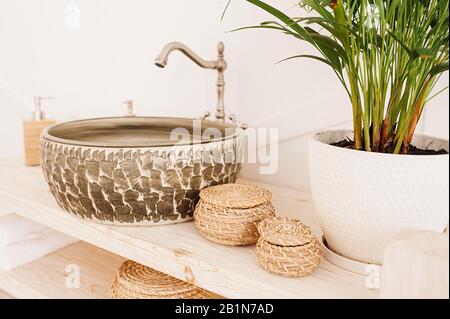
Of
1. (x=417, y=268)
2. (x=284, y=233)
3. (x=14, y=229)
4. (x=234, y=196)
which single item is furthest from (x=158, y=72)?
(x=417, y=268)

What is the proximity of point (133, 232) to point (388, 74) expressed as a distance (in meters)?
0.44

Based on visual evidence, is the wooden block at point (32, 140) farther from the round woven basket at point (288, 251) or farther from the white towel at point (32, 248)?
the round woven basket at point (288, 251)

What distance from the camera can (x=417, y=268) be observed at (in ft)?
1.40

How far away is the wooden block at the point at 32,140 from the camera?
1115 mm

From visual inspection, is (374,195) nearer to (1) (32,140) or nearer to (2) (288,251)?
(2) (288,251)

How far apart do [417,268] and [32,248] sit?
34.0 inches

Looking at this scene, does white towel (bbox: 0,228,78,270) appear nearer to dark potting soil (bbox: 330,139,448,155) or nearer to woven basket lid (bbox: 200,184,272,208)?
woven basket lid (bbox: 200,184,272,208)

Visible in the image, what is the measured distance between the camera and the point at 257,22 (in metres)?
0.97

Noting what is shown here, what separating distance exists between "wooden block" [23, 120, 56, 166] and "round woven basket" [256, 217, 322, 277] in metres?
0.76

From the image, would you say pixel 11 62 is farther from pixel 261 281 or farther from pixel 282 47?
pixel 261 281

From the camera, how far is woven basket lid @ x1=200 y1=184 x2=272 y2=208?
638 millimetres

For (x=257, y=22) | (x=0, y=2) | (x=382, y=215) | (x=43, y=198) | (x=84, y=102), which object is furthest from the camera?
(x=0, y=2)

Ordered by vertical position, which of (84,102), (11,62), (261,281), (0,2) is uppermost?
(0,2)

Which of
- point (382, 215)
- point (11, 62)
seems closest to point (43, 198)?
point (382, 215)
